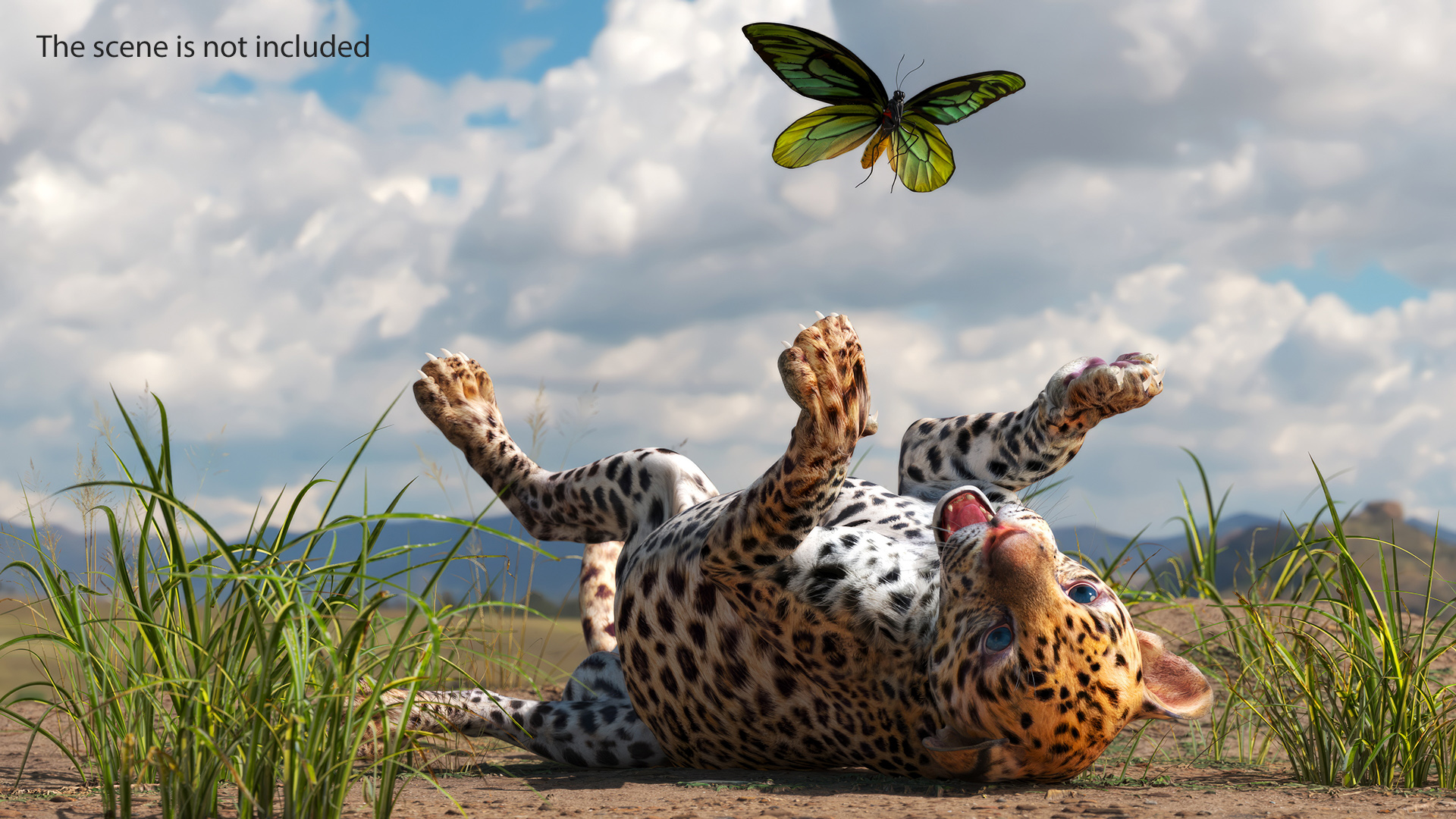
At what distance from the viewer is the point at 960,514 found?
3.48m

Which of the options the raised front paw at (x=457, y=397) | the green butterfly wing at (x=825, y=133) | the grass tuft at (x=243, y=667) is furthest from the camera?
the raised front paw at (x=457, y=397)

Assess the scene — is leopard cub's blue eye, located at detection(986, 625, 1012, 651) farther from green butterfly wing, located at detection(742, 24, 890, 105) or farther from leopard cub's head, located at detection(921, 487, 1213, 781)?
green butterfly wing, located at detection(742, 24, 890, 105)

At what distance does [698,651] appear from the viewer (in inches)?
144

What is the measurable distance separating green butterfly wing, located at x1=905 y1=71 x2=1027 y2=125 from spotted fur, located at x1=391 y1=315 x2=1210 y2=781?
1.11 meters

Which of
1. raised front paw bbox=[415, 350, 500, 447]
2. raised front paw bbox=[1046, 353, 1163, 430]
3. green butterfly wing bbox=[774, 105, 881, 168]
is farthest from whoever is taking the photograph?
raised front paw bbox=[415, 350, 500, 447]

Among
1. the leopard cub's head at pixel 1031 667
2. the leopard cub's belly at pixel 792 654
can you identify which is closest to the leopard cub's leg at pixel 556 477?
the leopard cub's belly at pixel 792 654

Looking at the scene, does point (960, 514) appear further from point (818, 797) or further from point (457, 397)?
point (457, 397)

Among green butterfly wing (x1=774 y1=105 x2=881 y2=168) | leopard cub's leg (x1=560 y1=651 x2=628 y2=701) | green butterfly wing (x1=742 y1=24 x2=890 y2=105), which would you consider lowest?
leopard cub's leg (x1=560 y1=651 x2=628 y2=701)

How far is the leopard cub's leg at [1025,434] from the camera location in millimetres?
4297

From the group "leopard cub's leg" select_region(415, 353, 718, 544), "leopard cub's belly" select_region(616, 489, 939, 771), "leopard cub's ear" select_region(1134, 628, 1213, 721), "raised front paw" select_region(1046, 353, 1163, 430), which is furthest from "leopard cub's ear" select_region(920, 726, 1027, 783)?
"raised front paw" select_region(1046, 353, 1163, 430)

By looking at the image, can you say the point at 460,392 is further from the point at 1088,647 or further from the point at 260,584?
the point at 1088,647

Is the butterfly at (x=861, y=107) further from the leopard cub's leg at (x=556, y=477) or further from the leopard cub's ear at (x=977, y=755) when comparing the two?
the leopard cub's ear at (x=977, y=755)

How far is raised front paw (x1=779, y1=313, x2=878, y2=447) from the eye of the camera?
296 cm

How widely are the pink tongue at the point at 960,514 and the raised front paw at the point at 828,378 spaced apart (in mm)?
533
